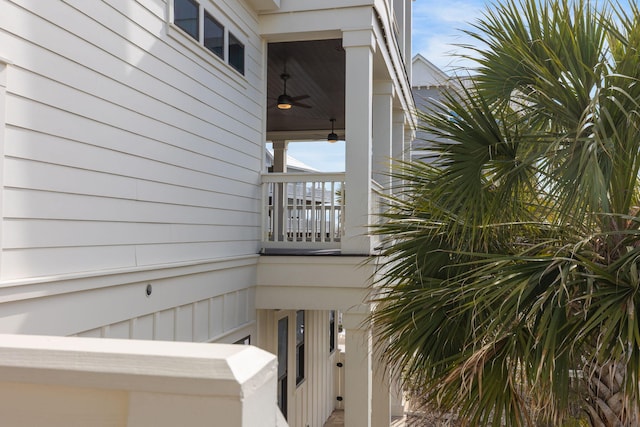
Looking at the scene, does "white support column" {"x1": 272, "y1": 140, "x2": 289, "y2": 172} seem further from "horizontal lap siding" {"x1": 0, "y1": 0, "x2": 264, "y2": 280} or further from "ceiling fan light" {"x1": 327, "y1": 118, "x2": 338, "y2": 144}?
"horizontal lap siding" {"x1": 0, "y1": 0, "x2": 264, "y2": 280}

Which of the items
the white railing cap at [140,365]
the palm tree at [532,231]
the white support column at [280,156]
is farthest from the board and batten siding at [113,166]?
the white support column at [280,156]

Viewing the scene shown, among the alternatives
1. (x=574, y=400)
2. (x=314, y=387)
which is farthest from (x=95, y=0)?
(x=314, y=387)

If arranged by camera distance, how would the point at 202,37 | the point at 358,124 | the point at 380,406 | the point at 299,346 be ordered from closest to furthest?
the point at 202,37, the point at 358,124, the point at 380,406, the point at 299,346

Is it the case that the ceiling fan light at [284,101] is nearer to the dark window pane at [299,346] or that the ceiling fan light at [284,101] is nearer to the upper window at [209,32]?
the upper window at [209,32]

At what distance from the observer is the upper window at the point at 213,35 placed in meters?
5.54

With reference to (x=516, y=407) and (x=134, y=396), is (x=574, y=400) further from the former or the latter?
(x=134, y=396)

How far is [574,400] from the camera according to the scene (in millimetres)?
3535

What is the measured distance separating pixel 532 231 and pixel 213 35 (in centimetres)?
360

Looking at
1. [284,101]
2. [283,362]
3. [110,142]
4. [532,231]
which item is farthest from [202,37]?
[283,362]

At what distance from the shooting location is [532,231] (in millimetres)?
4059

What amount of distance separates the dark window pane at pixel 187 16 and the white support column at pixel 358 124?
6.56 ft

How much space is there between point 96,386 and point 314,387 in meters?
10.2

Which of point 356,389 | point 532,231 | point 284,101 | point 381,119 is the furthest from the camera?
point 284,101

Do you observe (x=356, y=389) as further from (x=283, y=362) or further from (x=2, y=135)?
(x=2, y=135)
